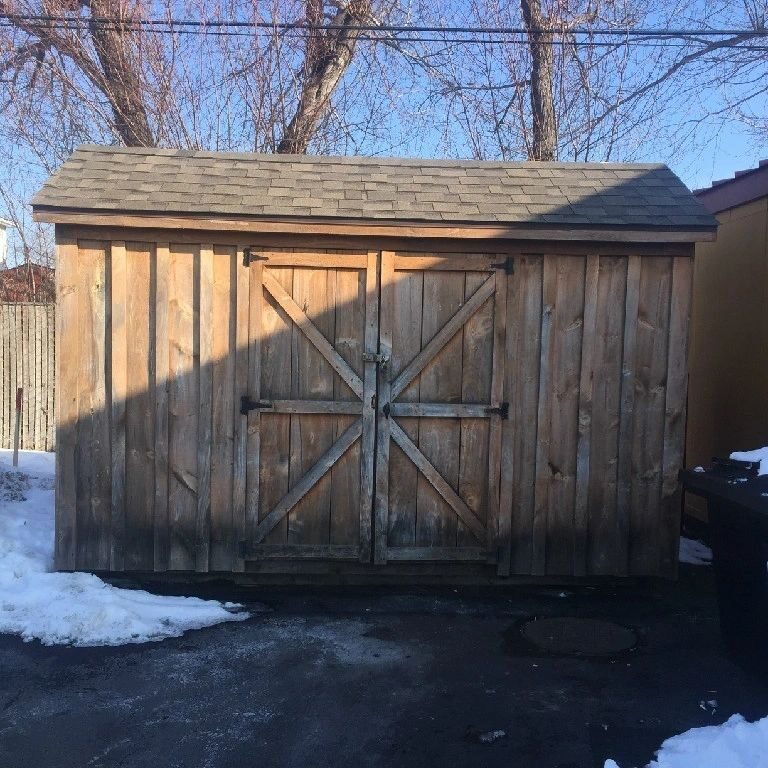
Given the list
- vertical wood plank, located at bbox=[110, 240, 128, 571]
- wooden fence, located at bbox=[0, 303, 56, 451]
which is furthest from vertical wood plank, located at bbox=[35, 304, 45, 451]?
vertical wood plank, located at bbox=[110, 240, 128, 571]

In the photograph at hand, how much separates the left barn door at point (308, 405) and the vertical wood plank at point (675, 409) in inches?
85.5

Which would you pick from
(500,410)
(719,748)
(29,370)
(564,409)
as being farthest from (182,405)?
(29,370)

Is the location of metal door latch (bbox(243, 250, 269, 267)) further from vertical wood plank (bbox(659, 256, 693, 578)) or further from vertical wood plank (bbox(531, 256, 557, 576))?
vertical wood plank (bbox(659, 256, 693, 578))

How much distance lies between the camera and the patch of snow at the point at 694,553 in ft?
22.4

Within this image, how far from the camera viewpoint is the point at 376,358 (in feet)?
19.1

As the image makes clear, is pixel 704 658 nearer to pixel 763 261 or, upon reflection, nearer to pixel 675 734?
pixel 675 734

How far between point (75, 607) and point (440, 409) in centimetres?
277

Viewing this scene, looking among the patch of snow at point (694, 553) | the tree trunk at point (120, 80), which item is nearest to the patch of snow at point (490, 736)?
the patch of snow at point (694, 553)

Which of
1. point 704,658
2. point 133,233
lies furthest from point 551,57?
point 704,658

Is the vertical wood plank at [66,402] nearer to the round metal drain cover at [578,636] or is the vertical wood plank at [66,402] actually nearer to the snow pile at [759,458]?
the round metal drain cover at [578,636]

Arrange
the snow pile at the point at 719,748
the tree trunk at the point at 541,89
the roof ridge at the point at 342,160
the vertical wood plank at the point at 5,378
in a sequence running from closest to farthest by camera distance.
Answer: the snow pile at the point at 719,748 < the roof ridge at the point at 342,160 < the vertical wood plank at the point at 5,378 < the tree trunk at the point at 541,89

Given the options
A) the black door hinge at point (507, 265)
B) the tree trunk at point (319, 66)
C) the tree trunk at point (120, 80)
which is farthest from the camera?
the tree trunk at point (319, 66)

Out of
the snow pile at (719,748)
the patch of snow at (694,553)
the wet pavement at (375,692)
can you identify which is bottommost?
the wet pavement at (375,692)

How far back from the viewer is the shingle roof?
5.72m
